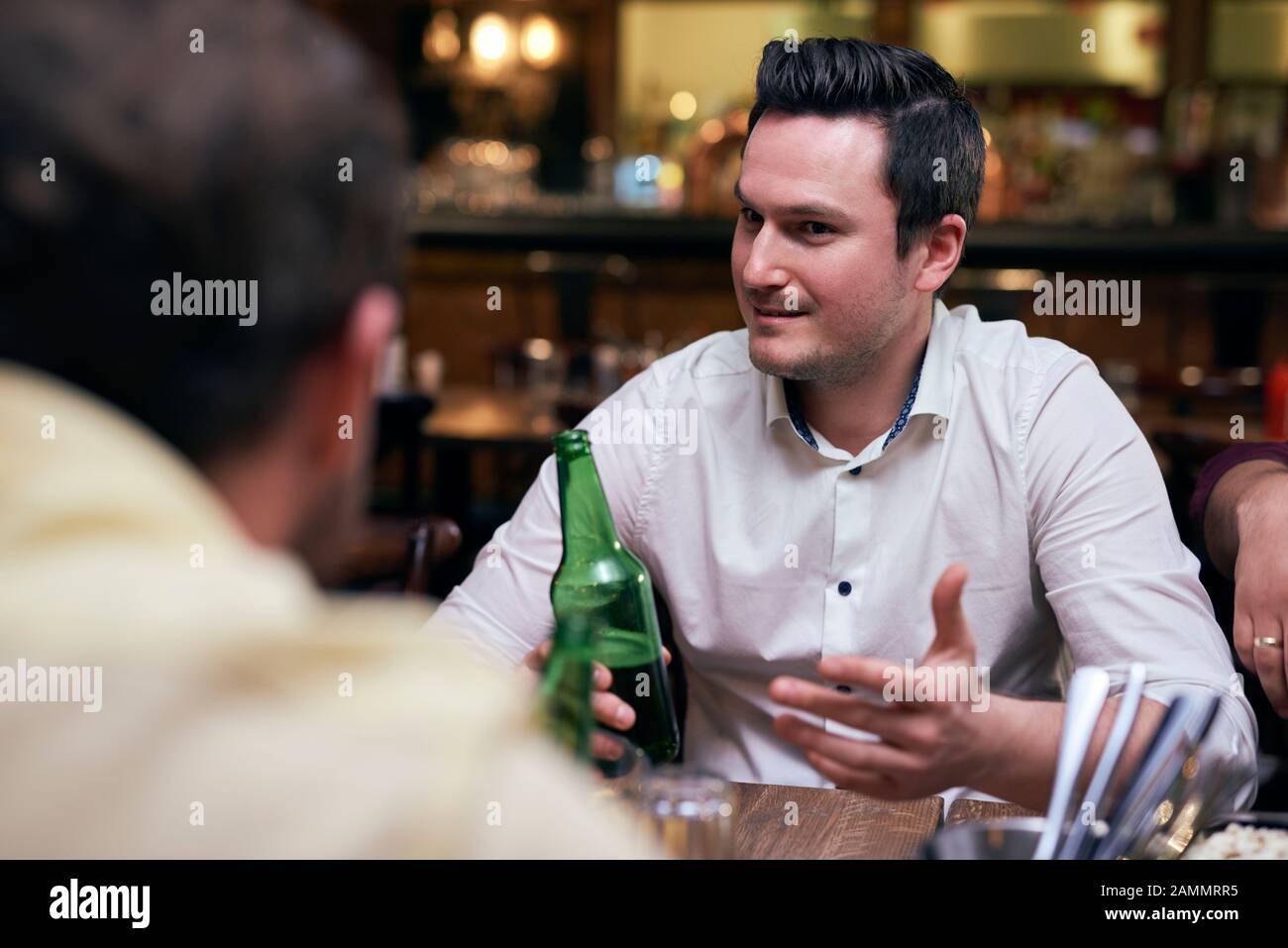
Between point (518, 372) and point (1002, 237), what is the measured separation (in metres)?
1.90

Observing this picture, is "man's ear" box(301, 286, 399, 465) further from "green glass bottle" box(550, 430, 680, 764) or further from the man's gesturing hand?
"green glass bottle" box(550, 430, 680, 764)

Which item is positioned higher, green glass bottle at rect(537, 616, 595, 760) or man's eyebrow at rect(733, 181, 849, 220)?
man's eyebrow at rect(733, 181, 849, 220)

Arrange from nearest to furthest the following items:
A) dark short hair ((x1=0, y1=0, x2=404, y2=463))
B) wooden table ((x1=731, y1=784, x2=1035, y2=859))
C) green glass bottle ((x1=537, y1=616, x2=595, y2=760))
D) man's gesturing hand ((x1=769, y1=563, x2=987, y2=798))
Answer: dark short hair ((x1=0, y1=0, x2=404, y2=463)) → green glass bottle ((x1=537, y1=616, x2=595, y2=760)) → man's gesturing hand ((x1=769, y1=563, x2=987, y2=798)) → wooden table ((x1=731, y1=784, x2=1035, y2=859))

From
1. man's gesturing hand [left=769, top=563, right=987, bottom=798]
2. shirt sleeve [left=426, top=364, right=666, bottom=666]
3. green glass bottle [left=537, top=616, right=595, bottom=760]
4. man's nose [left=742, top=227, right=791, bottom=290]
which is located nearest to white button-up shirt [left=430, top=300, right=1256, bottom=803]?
shirt sleeve [left=426, top=364, right=666, bottom=666]

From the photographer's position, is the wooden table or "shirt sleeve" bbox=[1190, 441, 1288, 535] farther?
"shirt sleeve" bbox=[1190, 441, 1288, 535]

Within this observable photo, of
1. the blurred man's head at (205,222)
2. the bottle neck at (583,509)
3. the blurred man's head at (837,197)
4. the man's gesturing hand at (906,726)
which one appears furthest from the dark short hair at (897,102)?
the blurred man's head at (205,222)

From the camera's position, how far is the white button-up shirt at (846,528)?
1.44m

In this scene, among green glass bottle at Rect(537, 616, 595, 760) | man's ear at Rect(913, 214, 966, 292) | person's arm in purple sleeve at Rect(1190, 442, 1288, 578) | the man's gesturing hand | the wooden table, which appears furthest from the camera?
man's ear at Rect(913, 214, 966, 292)

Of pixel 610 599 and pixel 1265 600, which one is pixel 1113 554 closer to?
pixel 1265 600

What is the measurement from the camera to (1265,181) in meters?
5.91

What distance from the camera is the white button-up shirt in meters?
1.44

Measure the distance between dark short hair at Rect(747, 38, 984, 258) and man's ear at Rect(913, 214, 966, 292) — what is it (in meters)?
0.01

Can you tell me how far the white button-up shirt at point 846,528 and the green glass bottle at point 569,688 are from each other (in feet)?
2.16
